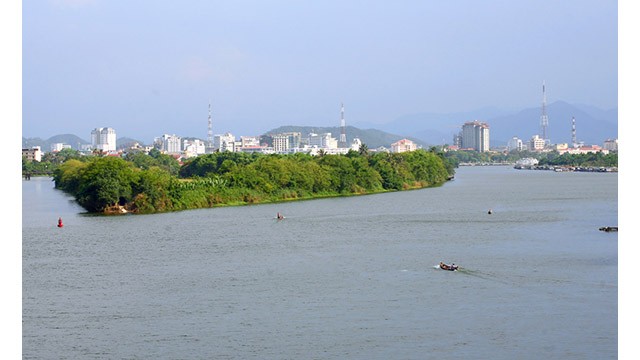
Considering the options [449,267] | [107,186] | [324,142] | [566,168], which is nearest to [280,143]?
[324,142]

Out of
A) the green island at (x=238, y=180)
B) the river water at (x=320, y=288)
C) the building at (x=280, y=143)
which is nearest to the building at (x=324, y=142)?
the building at (x=280, y=143)

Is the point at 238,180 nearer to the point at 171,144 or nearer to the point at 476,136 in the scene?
the point at 171,144

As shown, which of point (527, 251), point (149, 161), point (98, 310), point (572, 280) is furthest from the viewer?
point (149, 161)

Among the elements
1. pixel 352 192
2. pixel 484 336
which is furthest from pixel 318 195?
Answer: pixel 484 336

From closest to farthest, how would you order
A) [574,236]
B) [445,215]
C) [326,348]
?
[326,348], [574,236], [445,215]

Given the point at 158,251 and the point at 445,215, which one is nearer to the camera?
the point at 158,251

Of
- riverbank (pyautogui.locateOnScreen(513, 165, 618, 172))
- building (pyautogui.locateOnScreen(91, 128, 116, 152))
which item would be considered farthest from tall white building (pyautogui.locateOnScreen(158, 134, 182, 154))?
riverbank (pyautogui.locateOnScreen(513, 165, 618, 172))

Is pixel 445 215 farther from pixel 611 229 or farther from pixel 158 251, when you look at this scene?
pixel 158 251
